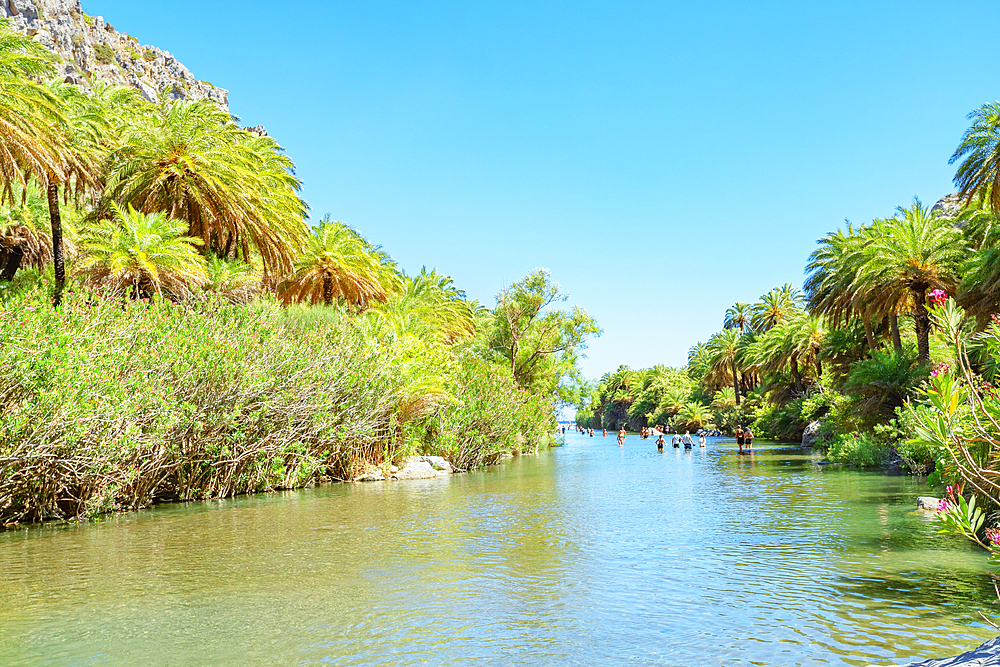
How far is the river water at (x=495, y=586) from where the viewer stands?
7.24m

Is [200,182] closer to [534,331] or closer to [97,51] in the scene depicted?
[534,331]

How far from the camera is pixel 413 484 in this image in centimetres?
Answer: 2512

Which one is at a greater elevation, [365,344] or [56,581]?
[365,344]

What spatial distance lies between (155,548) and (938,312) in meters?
12.6

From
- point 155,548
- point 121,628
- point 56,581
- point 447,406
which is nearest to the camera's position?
point 121,628

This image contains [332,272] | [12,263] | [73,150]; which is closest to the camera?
[73,150]

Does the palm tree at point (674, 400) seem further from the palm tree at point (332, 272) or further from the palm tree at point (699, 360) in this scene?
the palm tree at point (332, 272)

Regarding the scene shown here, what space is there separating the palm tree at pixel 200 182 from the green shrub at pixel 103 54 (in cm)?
7223

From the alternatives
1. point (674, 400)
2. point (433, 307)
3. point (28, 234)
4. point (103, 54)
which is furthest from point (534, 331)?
point (103, 54)

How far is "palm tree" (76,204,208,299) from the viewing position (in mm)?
22234

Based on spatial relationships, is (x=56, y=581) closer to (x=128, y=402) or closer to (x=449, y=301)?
(x=128, y=402)

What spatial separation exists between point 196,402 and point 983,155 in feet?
83.0

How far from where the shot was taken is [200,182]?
26172 mm

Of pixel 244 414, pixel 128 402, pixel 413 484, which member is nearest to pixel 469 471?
pixel 413 484
